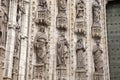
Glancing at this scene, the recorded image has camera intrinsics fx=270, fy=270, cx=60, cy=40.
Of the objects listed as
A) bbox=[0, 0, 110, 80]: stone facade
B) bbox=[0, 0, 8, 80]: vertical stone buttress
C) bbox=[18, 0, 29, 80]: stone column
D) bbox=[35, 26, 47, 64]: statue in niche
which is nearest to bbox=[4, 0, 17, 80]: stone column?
bbox=[0, 0, 110, 80]: stone facade

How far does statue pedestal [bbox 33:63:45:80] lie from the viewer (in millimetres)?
6262

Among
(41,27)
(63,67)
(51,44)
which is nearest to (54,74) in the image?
(63,67)

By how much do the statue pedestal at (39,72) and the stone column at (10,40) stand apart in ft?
3.33

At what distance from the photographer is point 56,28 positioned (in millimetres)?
7102

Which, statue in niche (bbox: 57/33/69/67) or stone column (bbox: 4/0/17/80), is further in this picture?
statue in niche (bbox: 57/33/69/67)

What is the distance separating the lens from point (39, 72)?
20.7 feet

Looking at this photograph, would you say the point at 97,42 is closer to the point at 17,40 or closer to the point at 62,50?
the point at 62,50

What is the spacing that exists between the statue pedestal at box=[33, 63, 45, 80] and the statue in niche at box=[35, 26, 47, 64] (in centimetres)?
10

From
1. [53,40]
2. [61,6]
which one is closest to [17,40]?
[53,40]

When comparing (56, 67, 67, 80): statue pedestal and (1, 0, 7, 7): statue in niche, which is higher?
(1, 0, 7, 7): statue in niche

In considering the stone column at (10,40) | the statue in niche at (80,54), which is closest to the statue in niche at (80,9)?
the statue in niche at (80,54)

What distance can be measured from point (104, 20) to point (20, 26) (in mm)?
3256

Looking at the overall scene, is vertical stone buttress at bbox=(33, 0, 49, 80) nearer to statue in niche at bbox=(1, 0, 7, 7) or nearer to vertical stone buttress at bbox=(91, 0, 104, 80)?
statue in niche at bbox=(1, 0, 7, 7)

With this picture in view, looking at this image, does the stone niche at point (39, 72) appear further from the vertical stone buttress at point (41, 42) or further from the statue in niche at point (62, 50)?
the statue in niche at point (62, 50)
